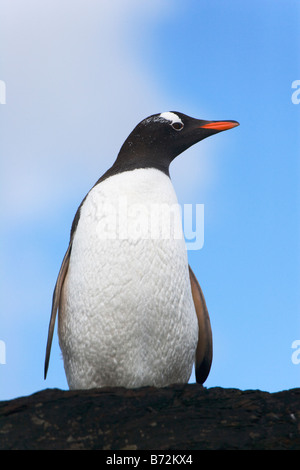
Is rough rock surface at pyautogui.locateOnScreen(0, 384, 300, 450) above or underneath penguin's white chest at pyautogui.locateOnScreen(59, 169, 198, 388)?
underneath

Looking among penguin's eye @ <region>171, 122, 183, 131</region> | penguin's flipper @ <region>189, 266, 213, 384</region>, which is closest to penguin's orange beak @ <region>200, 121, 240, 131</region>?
penguin's eye @ <region>171, 122, 183, 131</region>

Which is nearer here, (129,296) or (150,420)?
(150,420)

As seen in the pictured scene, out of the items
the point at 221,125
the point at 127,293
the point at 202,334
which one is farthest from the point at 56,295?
the point at 221,125

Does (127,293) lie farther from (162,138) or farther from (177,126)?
(177,126)

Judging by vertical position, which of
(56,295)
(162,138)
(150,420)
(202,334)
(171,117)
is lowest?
(150,420)

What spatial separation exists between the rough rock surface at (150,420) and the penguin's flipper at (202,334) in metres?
0.63

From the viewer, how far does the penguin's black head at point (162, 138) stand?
352 centimetres

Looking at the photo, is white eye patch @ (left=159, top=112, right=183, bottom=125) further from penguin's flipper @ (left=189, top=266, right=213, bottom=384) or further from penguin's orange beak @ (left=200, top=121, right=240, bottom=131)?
penguin's flipper @ (left=189, top=266, right=213, bottom=384)

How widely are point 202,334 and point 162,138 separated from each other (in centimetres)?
116

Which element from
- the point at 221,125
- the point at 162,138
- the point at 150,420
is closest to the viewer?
the point at 150,420

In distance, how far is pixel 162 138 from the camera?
141 inches

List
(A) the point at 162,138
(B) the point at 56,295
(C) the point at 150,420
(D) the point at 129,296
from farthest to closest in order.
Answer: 1. (A) the point at 162,138
2. (B) the point at 56,295
3. (D) the point at 129,296
4. (C) the point at 150,420

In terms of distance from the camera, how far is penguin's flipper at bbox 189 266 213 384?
143 inches
